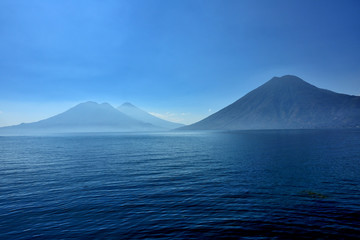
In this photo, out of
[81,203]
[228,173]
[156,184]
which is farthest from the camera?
[228,173]

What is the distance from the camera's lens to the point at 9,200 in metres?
23.3

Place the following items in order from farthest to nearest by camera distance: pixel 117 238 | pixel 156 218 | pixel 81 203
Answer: pixel 81 203 → pixel 156 218 → pixel 117 238

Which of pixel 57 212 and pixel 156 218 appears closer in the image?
pixel 156 218

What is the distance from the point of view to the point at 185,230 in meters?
15.8

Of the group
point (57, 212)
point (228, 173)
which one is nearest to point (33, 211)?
point (57, 212)

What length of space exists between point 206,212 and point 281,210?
7.03 meters

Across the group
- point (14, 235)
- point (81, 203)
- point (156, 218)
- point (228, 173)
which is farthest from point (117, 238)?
point (228, 173)

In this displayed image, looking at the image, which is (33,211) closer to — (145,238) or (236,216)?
(145,238)

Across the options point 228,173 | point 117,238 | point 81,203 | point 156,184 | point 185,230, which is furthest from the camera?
point 228,173

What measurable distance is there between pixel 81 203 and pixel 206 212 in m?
13.2

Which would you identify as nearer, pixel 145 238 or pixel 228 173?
pixel 145 238

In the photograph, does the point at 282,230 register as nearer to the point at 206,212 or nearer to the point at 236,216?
the point at 236,216

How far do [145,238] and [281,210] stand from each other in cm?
1277

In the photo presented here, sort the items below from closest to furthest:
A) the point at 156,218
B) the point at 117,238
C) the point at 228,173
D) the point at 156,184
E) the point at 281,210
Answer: the point at 117,238
the point at 156,218
the point at 281,210
the point at 156,184
the point at 228,173
